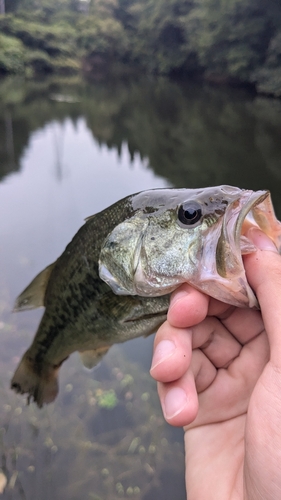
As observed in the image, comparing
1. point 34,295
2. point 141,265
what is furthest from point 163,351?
point 34,295

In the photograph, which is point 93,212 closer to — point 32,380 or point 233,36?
point 32,380

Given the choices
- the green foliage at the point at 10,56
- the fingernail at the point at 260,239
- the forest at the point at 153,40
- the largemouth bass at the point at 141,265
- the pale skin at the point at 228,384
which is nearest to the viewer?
the pale skin at the point at 228,384

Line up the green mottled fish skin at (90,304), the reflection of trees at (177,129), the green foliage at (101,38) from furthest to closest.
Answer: the green foliage at (101,38), the reflection of trees at (177,129), the green mottled fish skin at (90,304)

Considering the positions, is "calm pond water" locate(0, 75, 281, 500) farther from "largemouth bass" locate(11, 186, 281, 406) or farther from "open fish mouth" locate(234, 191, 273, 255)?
"open fish mouth" locate(234, 191, 273, 255)

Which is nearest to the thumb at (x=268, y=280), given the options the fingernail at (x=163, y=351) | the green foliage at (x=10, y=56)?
the fingernail at (x=163, y=351)

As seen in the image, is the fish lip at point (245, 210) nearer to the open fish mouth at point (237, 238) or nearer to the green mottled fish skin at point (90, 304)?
the open fish mouth at point (237, 238)

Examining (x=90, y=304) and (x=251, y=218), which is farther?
(x=90, y=304)
